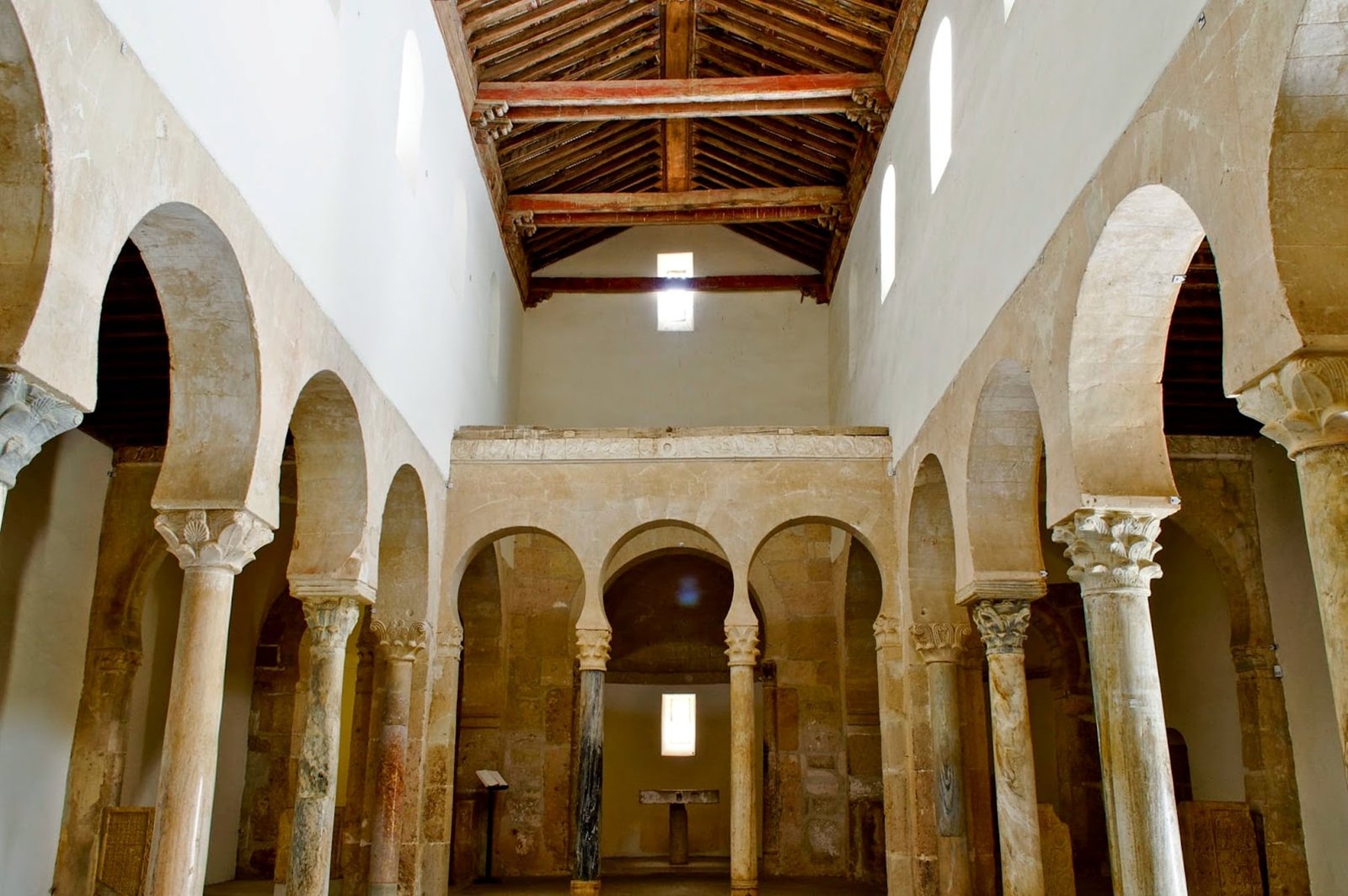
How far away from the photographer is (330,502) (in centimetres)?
1030

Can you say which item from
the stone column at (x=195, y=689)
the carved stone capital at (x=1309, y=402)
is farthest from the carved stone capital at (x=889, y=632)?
the carved stone capital at (x=1309, y=402)

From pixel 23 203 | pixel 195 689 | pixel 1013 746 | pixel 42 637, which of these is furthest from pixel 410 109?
pixel 1013 746

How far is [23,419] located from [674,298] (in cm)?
1494

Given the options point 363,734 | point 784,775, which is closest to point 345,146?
point 363,734

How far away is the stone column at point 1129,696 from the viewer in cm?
704

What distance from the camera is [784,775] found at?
16.1 meters

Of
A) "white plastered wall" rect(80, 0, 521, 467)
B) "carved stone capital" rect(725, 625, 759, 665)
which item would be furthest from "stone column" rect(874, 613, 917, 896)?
"white plastered wall" rect(80, 0, 521, 467)

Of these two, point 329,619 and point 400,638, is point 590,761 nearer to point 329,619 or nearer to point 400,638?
point 400,638

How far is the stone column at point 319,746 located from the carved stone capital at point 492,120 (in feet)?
20.8

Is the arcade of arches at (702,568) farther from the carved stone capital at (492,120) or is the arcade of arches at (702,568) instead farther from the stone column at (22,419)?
the carved stone capital at (492,120)

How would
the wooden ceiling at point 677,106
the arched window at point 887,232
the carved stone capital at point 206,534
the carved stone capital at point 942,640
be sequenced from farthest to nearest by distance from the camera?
the wooden ceiling at point 677,106, the arched window at point 887,232, the carved stone capital at point 942,640, the carved stone capital at point 206,534

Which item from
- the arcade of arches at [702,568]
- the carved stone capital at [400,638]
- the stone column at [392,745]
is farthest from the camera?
the carved stone capital at [400,638]

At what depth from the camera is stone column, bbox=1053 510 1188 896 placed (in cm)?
704

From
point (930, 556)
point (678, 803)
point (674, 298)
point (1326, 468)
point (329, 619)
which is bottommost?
point (678, 803)
